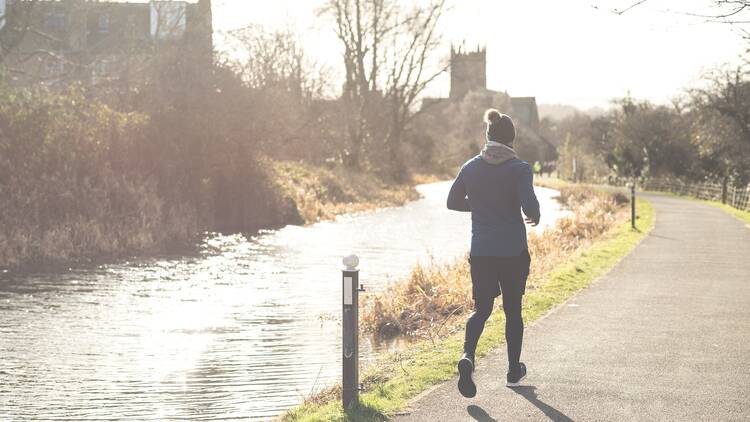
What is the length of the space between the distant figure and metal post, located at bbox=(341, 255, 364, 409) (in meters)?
0.75

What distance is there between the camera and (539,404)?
6.94 meters

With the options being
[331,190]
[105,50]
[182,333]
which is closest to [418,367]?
[182,333]

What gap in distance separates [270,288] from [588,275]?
578cm

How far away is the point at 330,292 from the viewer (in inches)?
683

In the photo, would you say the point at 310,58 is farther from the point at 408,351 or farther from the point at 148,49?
the point at 408,351

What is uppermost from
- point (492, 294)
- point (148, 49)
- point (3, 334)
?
point (148, 49)

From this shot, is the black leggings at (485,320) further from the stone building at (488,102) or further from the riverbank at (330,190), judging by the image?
the stone building at (488,102)

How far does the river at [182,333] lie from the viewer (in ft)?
30.7

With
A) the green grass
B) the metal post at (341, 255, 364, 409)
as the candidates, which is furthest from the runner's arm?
the green grass

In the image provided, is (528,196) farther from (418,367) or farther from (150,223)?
(150,223)

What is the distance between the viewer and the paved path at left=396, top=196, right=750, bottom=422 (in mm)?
6828

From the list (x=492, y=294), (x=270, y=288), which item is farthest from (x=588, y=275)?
(x=492, y=294)

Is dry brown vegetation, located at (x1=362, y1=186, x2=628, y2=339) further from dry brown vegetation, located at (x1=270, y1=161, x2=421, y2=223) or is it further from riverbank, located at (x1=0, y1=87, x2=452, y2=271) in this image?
dry brown vegetation, located at (x1=270, y1=161, x2=421, y2=223)

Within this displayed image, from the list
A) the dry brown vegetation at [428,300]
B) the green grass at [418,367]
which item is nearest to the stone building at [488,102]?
the dry brown vegetation at [428,300]
